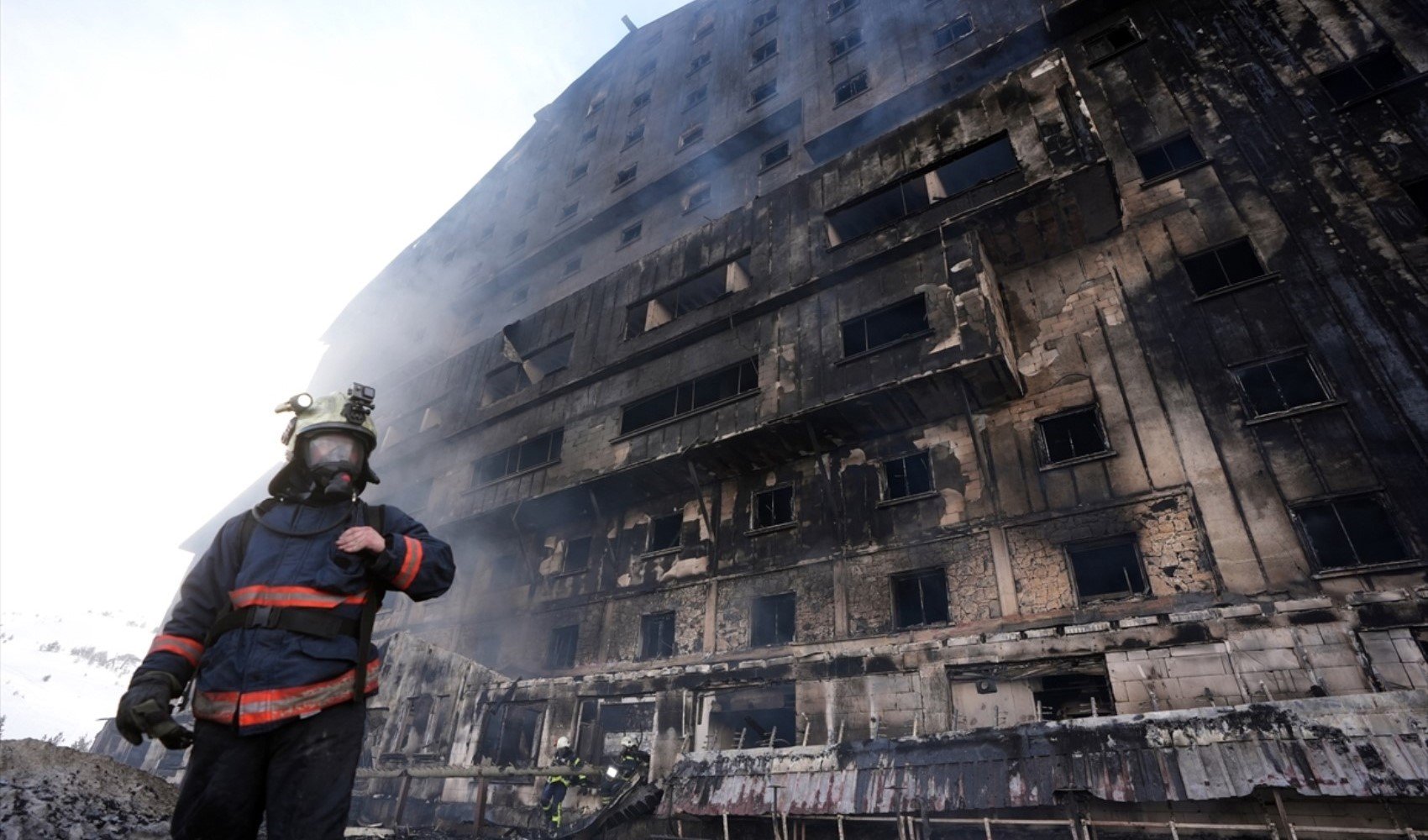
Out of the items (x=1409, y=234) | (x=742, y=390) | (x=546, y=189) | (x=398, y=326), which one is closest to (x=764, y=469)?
(x=742, y=390)

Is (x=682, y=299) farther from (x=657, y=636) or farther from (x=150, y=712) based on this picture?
(x=150, y=712)

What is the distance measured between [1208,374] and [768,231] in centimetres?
1134

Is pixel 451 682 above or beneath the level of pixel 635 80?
beneath

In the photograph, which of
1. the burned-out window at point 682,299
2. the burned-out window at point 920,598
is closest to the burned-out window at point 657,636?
the burned-out window at point 920,598

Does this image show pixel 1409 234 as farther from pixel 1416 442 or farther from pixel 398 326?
pixel 398 326

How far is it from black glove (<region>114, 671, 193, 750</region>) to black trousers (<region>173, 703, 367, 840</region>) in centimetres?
13

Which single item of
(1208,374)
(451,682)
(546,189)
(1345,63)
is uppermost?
(546,189)

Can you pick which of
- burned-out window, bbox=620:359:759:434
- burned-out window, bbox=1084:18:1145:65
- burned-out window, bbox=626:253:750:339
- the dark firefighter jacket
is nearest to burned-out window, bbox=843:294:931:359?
burned-out window, bbox=620:359:759:434

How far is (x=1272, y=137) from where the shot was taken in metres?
14.2

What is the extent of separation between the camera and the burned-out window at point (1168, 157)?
15.3m

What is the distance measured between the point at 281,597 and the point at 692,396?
1499cm

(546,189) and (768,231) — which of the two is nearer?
(768,231)

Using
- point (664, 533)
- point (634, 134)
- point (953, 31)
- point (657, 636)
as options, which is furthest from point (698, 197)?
point (657, 636)

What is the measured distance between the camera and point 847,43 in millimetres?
24953
